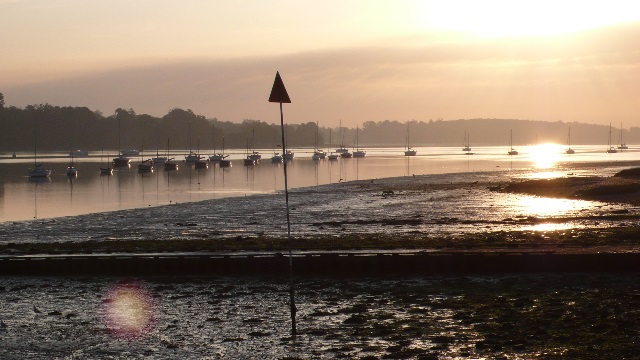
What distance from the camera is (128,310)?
20781mm

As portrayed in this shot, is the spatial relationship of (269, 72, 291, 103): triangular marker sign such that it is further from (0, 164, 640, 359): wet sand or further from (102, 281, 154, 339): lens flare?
(102, 281, 154, 339): lens flare

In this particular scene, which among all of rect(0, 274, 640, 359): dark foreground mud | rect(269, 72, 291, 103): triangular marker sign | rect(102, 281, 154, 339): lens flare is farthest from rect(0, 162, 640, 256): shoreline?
rect(269, 72, 291, 103): triangular marker sign

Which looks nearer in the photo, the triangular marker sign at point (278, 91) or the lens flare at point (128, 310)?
the triangular marker sign at point (278, 91)

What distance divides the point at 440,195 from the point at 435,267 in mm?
45218

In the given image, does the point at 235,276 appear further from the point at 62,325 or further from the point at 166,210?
the point at 166,210

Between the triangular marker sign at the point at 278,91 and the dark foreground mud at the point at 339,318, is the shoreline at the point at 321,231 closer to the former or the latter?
the dark foreground mud at the point at 339,318

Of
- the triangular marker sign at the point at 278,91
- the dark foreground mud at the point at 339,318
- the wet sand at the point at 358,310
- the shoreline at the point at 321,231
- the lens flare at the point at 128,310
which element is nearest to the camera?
the dark foreground mud at the point at 339,318

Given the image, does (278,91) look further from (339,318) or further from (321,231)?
(321,231)

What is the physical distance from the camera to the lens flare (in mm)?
18641

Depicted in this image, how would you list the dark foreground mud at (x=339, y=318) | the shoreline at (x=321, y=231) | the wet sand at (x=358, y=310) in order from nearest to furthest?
the dark foreground mud at (x=339, y=318) → the wet sand at (x=358, y=310) → the shoreline at (x=321, y=231)

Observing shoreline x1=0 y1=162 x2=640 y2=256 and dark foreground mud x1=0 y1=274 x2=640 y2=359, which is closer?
dark foreground mud x1=0 y1=274 x2=640 y2=359

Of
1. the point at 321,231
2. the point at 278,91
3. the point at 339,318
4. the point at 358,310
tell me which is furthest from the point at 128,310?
the point at 321,231

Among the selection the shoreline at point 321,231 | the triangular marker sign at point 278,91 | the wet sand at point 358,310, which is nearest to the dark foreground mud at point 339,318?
the wet sand at point 358,310

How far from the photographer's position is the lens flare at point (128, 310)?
18.6m
